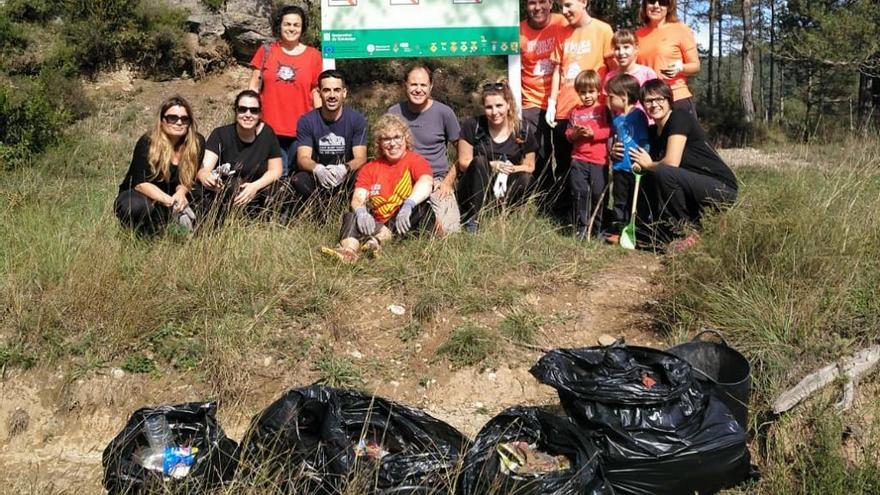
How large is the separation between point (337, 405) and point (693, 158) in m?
3.43

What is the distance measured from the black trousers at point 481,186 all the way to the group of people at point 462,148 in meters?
0.01

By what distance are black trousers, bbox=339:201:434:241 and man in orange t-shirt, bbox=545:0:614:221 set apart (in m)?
1.19

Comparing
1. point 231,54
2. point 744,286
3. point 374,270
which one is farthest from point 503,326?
point 231,54

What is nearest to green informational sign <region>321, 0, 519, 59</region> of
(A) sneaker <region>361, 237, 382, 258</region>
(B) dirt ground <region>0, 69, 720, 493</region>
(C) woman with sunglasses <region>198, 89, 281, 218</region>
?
(C) woman with sunglasses <region>198, 89, 281, 218</region>

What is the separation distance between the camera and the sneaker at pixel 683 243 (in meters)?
4.74

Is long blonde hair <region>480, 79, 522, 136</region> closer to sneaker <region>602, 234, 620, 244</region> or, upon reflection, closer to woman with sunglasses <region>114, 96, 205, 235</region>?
sneaker <region>602, 234, 620, 244</region>

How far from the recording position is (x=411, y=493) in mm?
2752

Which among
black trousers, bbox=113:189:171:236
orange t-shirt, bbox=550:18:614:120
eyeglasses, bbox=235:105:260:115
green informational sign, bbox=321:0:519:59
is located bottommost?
black trousers, bbox=113:189:171:236

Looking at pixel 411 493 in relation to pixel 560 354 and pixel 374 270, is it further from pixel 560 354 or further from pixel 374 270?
pixel 374 270

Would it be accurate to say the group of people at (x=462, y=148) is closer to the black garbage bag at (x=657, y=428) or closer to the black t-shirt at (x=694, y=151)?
the black t-shirt at (x=694, y=151)

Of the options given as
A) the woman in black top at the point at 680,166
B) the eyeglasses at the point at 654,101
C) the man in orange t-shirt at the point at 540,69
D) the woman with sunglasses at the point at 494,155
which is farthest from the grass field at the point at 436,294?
the man in orange t-shirt at the point at 540,69

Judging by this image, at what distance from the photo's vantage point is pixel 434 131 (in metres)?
5.86

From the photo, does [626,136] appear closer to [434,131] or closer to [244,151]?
[434,131]

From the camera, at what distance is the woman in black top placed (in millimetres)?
5277
